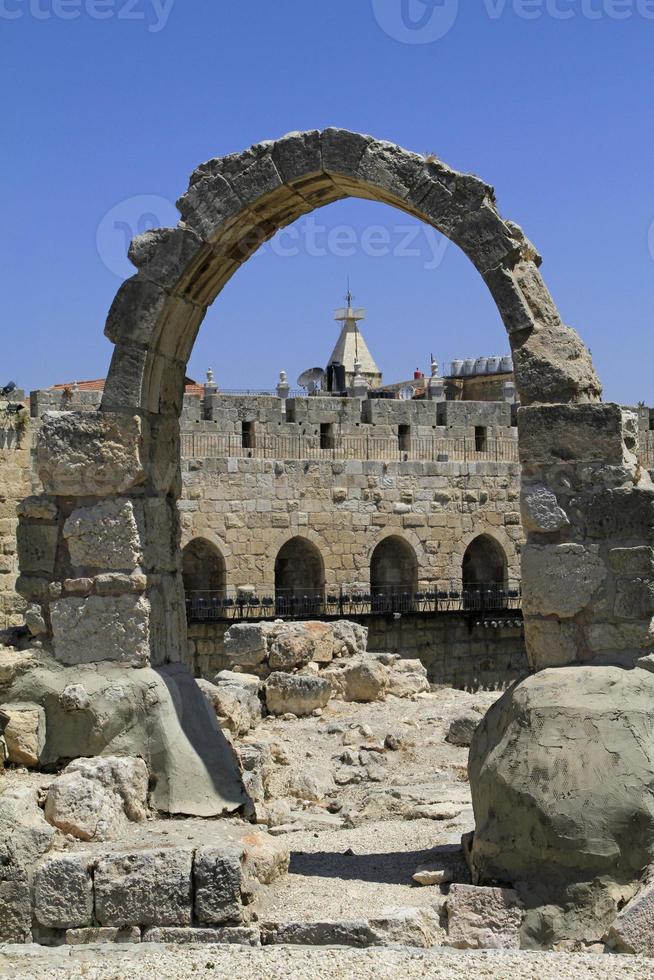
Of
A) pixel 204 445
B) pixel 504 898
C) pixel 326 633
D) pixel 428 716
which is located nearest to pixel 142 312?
pixel 504 898

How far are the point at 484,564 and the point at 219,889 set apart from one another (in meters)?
22.5

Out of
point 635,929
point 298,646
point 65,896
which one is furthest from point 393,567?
point 635,929

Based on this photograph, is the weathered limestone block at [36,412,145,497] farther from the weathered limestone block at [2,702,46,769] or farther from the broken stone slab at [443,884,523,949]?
the broken stone slab at [443,884,523,949]

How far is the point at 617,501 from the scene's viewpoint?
6844 mm

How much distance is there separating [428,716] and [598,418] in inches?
239

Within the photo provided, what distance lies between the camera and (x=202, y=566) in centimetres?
2530

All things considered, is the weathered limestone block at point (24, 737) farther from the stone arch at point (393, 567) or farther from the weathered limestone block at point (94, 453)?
the stone arch at point (393, 567)

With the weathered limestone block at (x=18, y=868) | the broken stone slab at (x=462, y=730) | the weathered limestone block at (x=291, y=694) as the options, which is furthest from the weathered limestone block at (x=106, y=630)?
the weathered limestone block at (x=291, y=694)

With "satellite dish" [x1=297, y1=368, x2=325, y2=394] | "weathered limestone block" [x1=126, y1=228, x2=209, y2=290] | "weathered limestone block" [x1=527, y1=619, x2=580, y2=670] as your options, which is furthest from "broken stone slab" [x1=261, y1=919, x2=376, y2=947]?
"satellite dish" [x1=297, y1=368, x2=325, y2=394]

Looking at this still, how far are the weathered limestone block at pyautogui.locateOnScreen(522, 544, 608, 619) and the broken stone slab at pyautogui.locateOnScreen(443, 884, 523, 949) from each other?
144 centimetres

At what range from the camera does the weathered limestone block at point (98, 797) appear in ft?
22.6

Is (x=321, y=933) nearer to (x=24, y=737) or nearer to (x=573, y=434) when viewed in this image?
(x=24, y=737)

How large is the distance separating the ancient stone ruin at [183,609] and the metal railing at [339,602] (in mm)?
14988

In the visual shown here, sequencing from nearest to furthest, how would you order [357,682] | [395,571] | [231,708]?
[231,708]
[357,682]
[395,571]
